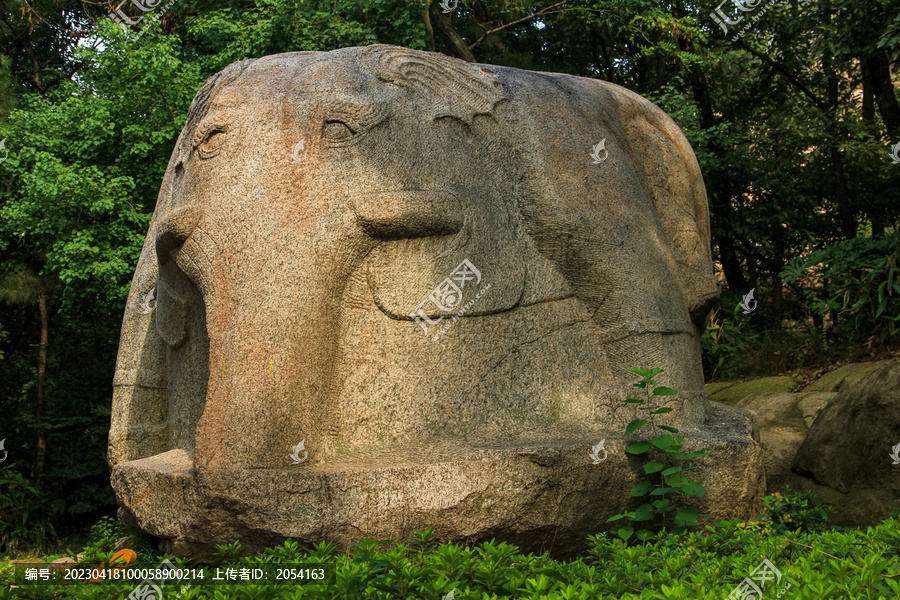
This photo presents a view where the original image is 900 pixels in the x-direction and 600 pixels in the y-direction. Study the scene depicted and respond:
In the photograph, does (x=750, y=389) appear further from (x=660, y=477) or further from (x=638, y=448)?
(x=638, y=448)

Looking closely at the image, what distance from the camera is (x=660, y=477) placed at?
383 centimetres

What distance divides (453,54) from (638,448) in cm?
877

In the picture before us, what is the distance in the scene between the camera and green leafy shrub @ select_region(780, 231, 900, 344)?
28.6ft

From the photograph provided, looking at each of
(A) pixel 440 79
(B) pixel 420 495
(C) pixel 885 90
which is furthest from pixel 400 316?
(C) pixel 885 90

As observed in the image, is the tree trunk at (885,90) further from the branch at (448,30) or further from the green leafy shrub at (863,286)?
the branch at (448,30)

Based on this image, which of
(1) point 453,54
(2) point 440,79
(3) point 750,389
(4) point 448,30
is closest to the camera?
(2) point 440,79

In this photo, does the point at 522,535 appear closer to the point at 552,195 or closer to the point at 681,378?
the point at 681,378

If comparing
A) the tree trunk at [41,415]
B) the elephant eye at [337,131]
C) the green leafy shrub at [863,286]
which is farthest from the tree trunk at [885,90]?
the tree trunk at [41,415]

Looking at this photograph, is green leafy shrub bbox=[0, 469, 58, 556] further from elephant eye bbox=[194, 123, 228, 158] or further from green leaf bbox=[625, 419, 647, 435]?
green leaf bbox=[625, 419, 647, 435]

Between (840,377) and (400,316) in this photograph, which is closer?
(400,316)

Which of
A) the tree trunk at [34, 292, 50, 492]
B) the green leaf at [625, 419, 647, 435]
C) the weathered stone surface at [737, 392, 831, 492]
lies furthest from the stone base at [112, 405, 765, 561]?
the tree trunk at [34, 292, 50, 492]

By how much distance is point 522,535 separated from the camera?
364 cm

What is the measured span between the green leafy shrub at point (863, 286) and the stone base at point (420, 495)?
19.0ft

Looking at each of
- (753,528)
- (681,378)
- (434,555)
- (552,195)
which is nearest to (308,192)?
(552,195)
